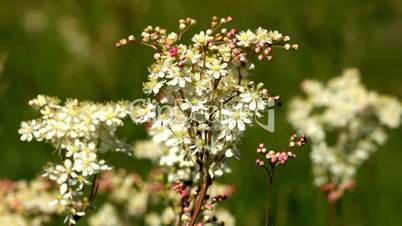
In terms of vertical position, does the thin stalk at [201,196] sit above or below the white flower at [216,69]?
below

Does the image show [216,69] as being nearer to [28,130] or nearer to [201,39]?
[201,39]

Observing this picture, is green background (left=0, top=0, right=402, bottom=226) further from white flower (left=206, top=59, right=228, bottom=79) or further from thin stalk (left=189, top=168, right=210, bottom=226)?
white flower (left=206, top=59, right=228, bottom=79)

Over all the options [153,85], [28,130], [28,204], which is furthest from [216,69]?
[28,204]

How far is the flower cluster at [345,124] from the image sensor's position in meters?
5.95

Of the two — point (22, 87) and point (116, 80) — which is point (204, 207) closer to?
point (116, 80)

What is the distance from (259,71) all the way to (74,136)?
218 inches

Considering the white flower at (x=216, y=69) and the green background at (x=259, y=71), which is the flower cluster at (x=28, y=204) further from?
the white flower at (x=216, y=69)

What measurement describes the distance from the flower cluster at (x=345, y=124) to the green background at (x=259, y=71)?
243 mm

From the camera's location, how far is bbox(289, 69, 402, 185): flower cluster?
5945 millimetres

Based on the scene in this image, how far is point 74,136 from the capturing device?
13.1 feet

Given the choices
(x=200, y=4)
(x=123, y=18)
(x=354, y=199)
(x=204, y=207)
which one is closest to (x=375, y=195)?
(x=354, y=199)

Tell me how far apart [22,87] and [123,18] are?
173 cm

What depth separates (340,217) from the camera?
551 cm

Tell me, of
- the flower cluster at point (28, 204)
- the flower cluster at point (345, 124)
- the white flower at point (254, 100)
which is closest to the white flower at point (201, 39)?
the white flower at point (254, 100)
